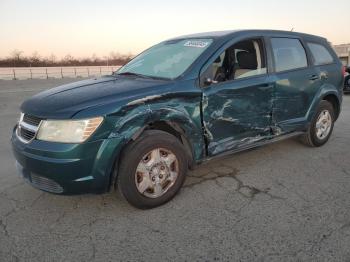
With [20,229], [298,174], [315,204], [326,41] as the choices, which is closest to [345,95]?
[326,41]

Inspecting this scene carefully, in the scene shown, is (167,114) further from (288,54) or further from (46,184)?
(288,54)

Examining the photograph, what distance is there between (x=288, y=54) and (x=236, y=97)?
1318mm

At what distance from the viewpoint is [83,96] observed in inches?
123

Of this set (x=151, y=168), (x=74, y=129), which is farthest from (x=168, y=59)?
(x=74, y=129)

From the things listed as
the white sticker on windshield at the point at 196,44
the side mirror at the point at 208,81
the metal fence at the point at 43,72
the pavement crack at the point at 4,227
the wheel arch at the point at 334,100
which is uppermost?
the white sticker on windshield at the point at 196,44

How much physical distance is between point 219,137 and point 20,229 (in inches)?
85.2

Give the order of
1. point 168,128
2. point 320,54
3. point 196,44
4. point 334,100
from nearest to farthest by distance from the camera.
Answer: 1. point 168,128
2. point 196,44
3. point 320,54
4. point 334,100

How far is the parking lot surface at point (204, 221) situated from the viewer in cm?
259

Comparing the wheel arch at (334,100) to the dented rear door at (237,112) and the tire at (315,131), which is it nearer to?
the tire at (315,131)

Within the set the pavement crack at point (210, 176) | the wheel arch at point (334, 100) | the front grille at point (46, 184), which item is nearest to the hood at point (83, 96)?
the front grille at point (46, 184)

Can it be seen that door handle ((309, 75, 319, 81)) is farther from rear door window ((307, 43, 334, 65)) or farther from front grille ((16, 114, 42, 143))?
front grille ((16, 114, 42, 143))

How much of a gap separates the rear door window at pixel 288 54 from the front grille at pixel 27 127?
2.92 meters

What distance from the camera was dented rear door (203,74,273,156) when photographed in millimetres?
3580

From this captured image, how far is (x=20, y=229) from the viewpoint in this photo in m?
2.96
